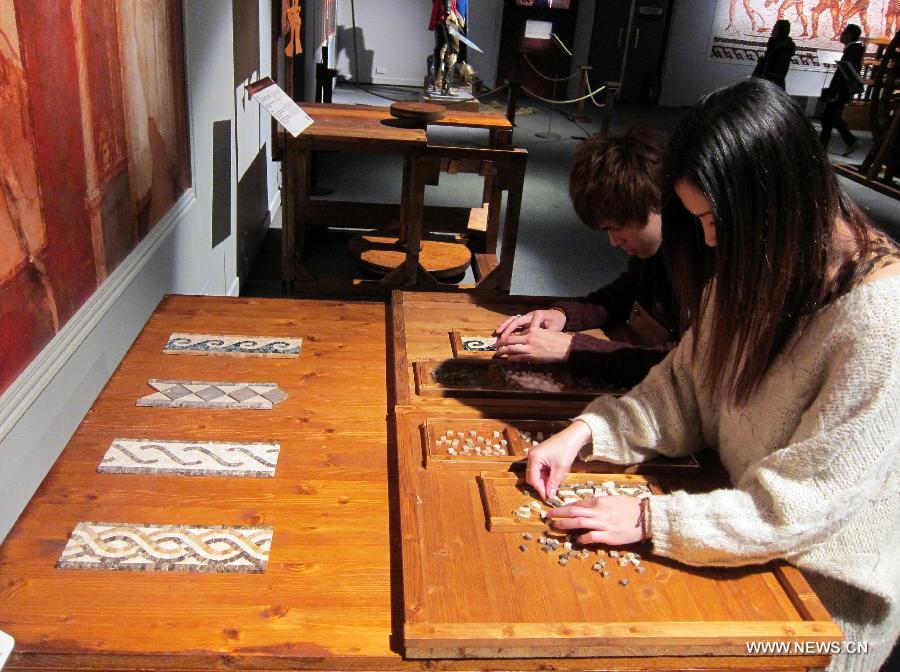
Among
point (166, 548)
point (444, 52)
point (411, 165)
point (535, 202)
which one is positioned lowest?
point (535, 202)

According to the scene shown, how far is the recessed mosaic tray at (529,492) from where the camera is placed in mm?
1333

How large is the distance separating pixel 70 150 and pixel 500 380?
1083 mm

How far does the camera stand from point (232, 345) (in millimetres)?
1958

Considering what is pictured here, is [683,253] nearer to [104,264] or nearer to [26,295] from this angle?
[26,295]

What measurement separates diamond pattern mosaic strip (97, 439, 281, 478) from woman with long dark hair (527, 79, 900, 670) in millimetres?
548

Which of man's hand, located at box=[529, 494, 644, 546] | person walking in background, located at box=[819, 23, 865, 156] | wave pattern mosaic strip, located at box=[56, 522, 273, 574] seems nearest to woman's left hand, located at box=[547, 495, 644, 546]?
man's hand, located at box=[529, 494, 644, 546]

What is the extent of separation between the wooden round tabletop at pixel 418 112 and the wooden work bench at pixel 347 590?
103 inches

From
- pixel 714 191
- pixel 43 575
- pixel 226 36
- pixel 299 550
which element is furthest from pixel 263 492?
pixel 226 36

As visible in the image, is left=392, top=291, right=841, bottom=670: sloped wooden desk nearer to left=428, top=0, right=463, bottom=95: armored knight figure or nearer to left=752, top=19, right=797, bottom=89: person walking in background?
left=428, top=0, right=463, bottom=95: armored knight figure

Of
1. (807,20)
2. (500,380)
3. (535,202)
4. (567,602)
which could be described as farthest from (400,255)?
(807,20)

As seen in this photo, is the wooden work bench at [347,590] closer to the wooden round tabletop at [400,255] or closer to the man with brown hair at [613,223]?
the man with brown hair at [613,223]

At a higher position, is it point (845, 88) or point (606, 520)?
point (845, 88)

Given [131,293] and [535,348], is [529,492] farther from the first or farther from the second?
[131,293]

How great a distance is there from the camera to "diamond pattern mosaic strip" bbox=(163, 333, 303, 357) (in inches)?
75.5
